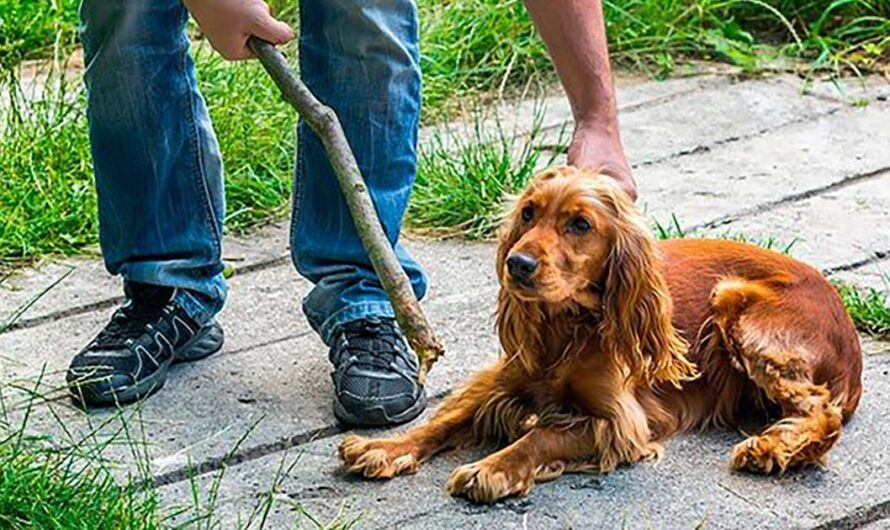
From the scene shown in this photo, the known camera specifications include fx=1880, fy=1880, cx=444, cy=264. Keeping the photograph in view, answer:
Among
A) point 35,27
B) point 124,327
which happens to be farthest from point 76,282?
point 35,27

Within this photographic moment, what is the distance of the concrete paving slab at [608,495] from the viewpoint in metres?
3.47

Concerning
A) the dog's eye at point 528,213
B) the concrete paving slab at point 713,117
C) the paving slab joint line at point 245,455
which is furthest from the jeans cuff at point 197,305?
the concrete paving slab at point 713,117

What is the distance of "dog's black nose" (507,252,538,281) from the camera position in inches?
136

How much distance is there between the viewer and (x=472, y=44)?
6.32 metres

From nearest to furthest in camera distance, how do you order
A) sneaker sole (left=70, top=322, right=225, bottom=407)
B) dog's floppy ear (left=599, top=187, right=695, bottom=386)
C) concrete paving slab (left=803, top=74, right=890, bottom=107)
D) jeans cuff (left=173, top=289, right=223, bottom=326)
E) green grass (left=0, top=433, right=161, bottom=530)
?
green grass (left=0, top=433, right=161, bottom=530), dog's floppy ear (left=599, top=187, right=695, bottom=386), sneaker sole (left=70, top=322, right=225, bottom=407), jeans cuff (left=173, top=289, right=223, bottom=326), concrete paving slab (left=803, top=74, right=890, bottom=107)

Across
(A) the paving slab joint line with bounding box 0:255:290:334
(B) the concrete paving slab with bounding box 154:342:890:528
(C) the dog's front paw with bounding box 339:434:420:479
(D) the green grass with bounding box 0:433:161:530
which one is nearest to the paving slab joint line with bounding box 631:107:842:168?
(A) the paving slab joint line with bounding box 0:255:290:334

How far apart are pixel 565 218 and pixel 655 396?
0.49m

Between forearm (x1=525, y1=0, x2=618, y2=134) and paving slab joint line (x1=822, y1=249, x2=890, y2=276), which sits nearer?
forearm (x1=525, y1=0, x2=618, y2=134)

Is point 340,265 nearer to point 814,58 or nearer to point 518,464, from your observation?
point 518,464

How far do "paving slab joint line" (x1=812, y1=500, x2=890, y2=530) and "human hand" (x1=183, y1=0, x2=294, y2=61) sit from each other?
4.42ft

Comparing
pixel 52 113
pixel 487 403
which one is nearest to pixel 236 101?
pixel 52 113

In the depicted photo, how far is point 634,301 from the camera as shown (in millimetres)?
3602

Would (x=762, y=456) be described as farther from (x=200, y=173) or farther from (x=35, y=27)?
(x=35, y=27)

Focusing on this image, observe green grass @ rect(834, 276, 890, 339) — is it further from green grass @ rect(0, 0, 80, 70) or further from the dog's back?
green grass @ rect(0, 0, 80, 70)
